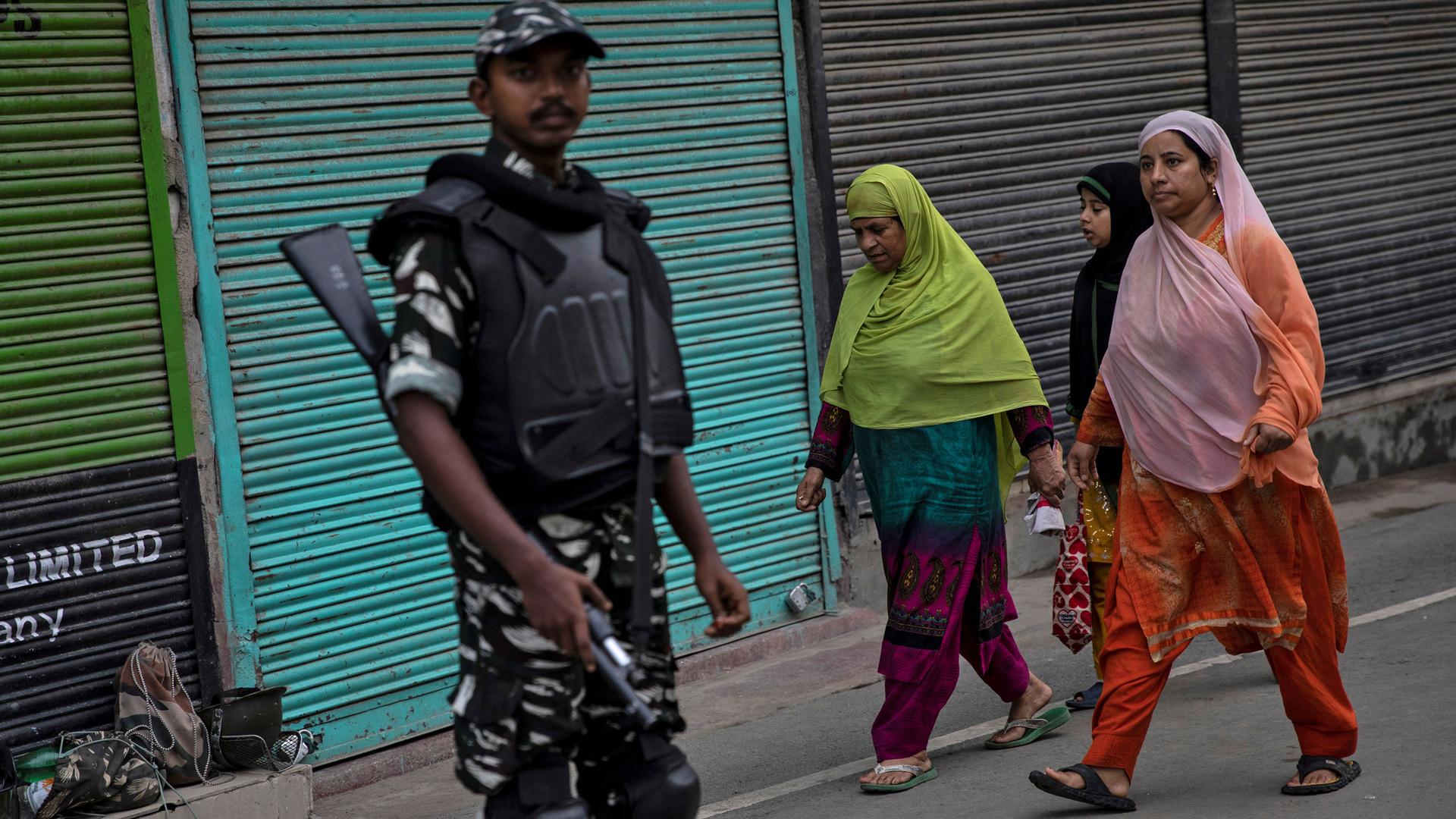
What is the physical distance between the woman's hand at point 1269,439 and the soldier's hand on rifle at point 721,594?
1.76 m

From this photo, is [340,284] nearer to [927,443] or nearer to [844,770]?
[927,443]

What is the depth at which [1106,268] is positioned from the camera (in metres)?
5.52

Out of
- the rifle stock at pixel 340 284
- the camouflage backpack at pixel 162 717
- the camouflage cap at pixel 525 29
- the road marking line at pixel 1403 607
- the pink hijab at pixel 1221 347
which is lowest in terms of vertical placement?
the road marking line at pixel 1403 607

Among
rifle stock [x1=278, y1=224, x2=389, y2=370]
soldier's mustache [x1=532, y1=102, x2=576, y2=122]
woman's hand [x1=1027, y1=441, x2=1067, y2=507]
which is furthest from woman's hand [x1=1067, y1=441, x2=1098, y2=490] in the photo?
rifle stock [x1=278, y1=224, x2=389, y2=370]

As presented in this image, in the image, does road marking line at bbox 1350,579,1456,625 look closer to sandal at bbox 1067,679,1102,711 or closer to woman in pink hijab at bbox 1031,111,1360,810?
sandal at bbox 1067,679,1102,711

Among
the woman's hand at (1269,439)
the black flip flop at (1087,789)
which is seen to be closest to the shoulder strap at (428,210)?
the woman's hand at (1269,439)

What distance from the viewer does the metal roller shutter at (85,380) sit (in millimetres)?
4824

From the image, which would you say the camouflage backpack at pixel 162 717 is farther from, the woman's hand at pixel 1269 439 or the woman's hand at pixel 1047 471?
the woman's hand at pixel 1269 439

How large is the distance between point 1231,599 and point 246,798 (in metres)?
2.97

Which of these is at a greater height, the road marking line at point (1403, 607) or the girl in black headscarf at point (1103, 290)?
the girl in black headscarf at point (1103, 290)

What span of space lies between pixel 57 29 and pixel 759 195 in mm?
2963

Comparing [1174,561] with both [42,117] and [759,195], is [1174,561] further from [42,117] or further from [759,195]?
[42,117]

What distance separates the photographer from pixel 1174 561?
4.40 meters

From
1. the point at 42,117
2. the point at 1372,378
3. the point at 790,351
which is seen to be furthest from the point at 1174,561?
the point at 1372,378
